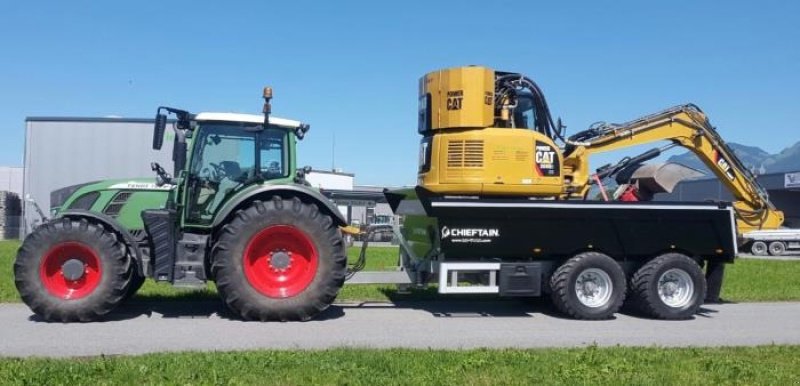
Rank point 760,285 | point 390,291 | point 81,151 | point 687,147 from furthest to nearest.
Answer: point 81,151 < point 760,285 < point 390,291 < point 687,147

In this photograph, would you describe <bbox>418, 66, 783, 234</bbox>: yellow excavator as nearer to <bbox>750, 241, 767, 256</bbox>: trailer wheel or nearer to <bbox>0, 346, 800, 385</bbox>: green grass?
<bbox>0, 346, 800, 385</bbox>: green grass

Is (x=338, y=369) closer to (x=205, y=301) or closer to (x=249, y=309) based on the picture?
(x=249, y=309)

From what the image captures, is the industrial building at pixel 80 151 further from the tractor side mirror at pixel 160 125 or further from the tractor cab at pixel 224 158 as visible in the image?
the tractor side mirror at pixel 160 125

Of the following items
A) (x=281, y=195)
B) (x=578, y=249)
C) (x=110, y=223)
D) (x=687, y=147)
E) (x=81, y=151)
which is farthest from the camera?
(x=81, y=151)

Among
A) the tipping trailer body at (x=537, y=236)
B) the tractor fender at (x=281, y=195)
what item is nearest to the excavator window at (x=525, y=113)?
the tipping trailer body at (x=537, y=236)

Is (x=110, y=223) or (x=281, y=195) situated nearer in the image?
(x=110, y=223)

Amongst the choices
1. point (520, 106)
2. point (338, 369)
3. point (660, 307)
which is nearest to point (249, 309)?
point (338, 369)

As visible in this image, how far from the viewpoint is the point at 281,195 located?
Answer: 1035 cm

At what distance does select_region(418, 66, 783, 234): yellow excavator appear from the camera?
36.3ft

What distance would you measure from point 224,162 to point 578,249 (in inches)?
207

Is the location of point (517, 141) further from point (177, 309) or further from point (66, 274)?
point (66, 274)

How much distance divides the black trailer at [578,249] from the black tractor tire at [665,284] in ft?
0.05

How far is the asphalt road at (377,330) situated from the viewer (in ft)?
27.7

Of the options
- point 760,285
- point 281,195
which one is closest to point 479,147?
point 281,195
